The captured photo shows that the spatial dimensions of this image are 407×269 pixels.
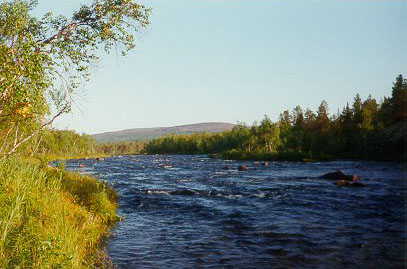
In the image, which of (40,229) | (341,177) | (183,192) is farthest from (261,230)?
(341,177)

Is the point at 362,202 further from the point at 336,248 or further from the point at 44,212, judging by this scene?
the point at 44,212

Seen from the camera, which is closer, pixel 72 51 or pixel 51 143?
pixel 72 51

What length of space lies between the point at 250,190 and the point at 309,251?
1570 cm

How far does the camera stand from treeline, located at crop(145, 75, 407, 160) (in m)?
70.1

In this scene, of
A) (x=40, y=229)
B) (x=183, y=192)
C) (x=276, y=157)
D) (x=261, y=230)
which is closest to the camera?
(x=40, y=229)

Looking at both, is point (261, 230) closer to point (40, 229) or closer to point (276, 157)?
point (40, 229)

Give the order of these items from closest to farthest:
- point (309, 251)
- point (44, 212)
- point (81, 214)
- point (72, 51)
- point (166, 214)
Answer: point (44, 212)
point (309, 251)
point (81, 214)
point (72, 51)
point (166, 214)

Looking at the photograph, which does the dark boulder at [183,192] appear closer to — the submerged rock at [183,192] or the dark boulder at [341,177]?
the submerged rock at [183,192]

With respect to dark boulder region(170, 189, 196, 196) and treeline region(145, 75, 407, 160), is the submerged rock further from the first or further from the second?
treeline region(145, 75, 407, 160)

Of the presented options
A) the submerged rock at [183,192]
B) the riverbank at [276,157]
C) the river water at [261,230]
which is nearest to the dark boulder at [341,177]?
the river water at [261,230]

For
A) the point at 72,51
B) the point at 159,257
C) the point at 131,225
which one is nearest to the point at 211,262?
the point at 159,257

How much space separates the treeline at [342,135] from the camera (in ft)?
230

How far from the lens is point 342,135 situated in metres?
90.2

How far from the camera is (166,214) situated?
59.4 ft
